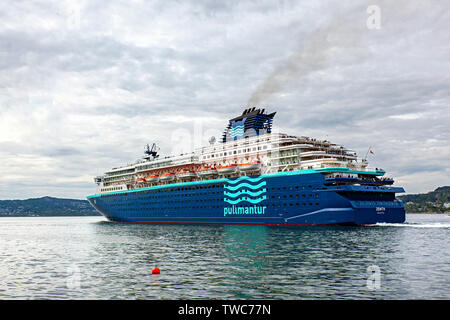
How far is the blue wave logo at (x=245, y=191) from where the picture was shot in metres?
62.8

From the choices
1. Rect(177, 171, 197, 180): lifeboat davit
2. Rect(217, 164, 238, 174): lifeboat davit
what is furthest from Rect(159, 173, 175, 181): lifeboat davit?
Rect(217, 164, 238, 174): lifeboat davit

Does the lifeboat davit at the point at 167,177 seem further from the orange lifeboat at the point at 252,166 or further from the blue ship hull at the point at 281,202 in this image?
the orange lifeboat at the point at 252,166

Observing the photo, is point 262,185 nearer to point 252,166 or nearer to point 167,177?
point 252,166

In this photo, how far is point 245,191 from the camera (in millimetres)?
65625

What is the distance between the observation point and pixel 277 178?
6059 centimetres

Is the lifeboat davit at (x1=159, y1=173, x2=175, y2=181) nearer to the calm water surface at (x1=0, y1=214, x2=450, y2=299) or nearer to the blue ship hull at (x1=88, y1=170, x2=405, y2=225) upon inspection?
the blue ship hull at (x1=88, y1=170, x2=405, y2=225)

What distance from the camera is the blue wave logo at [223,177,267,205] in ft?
206

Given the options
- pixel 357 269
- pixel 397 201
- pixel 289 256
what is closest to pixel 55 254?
pixel 289 256

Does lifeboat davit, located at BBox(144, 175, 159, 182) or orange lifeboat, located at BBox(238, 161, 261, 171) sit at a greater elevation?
orange lifeboat, located at BBox(238, 161, 261, 171)

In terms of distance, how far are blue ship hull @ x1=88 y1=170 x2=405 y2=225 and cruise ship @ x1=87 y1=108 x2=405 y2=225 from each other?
14 centimetres

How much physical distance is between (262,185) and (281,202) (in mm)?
4845

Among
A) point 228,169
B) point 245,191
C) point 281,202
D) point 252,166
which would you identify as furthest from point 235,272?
point 228,169
